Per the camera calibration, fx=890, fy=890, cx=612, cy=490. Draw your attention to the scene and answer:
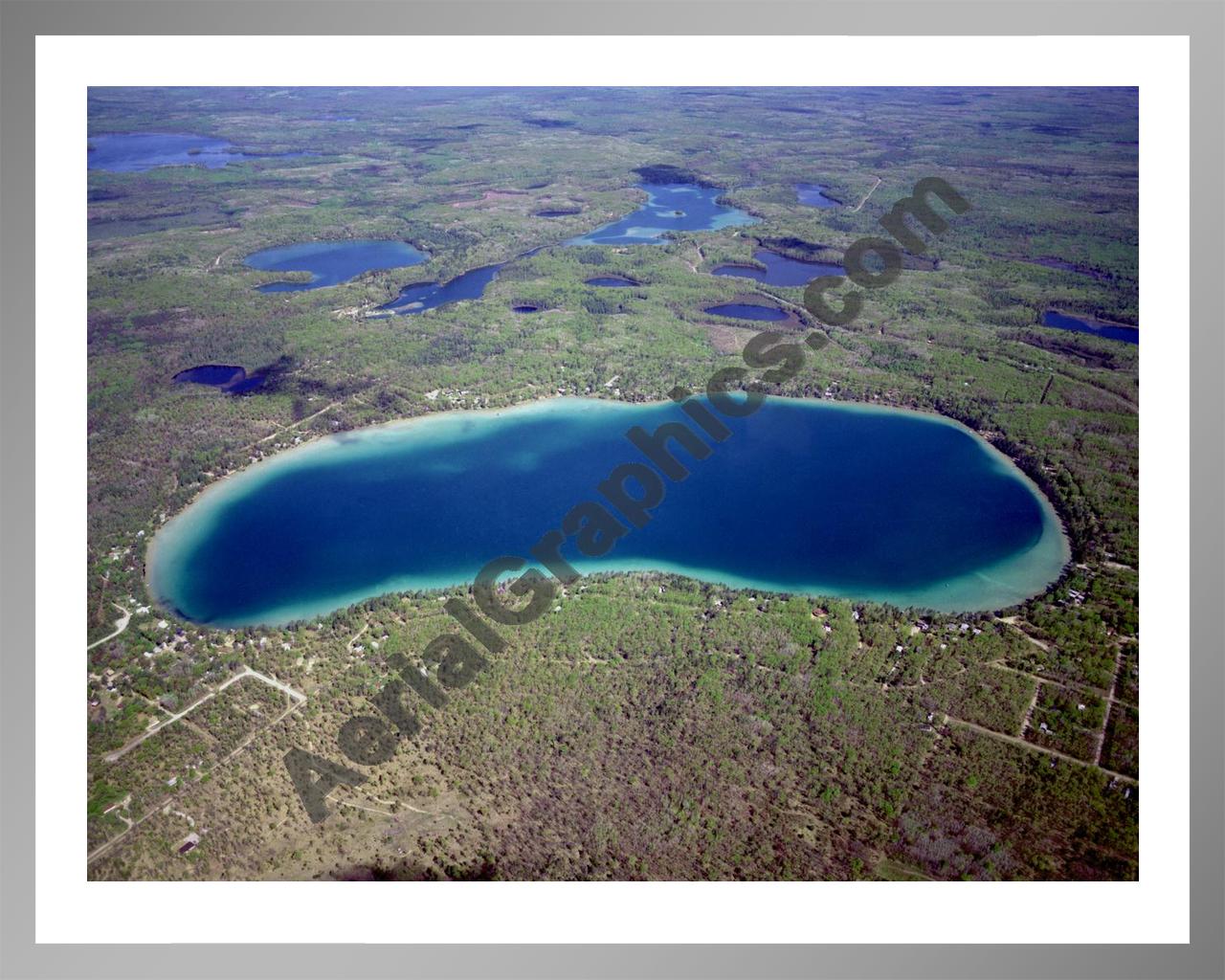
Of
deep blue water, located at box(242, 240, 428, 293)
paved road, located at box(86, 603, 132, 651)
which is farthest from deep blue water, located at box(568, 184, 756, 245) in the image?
paved road, located at box(86, 603, 132, 651)

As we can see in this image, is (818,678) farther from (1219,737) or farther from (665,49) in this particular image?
(665,49)

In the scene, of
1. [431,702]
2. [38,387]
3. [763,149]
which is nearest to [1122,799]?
[431,702]

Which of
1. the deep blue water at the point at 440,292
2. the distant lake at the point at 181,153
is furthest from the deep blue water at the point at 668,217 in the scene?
the distant lake at the point at 181,153

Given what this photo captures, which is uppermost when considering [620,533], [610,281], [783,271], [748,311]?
[783,271]

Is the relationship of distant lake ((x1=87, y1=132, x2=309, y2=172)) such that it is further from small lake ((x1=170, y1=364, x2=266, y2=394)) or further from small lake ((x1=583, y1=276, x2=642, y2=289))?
small lake ((x1=583, y1=276, x2=642, y2=289))

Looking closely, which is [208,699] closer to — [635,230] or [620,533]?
[620,533]

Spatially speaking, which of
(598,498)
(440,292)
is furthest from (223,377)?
(598,498)
